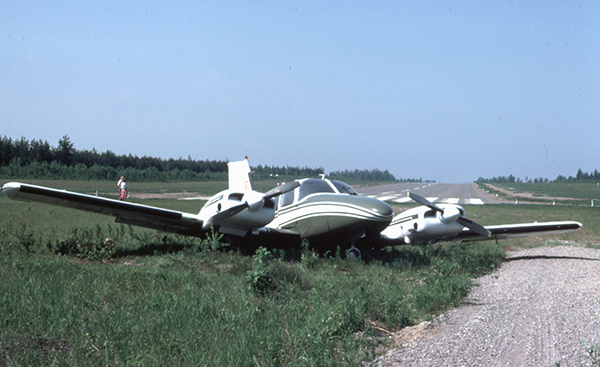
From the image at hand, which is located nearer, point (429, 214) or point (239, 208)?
point (239, 208)

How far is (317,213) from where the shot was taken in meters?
12.5

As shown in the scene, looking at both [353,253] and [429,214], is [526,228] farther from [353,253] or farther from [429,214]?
[353,253]

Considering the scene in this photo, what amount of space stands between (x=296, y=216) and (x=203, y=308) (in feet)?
20.9

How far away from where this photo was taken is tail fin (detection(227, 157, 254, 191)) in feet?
49.6

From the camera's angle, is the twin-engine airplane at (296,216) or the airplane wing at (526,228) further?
the airplane wing at (526,228)

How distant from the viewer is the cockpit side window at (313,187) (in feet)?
42.8

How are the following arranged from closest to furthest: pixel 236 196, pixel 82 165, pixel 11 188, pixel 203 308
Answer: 1. pixel 203 308
2. pixel 11 188
3. pixel 236 196
4. pixel 82 165

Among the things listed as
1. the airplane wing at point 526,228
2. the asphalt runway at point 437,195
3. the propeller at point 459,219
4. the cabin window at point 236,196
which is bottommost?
the asphalt runway at point 437,195

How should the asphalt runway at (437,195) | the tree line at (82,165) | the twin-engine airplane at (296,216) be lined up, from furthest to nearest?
the tree line at (82,165), the asphalt runway at (437,195), the twin-engine airplane at (296,216)

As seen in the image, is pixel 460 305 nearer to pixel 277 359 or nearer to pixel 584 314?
pixel 584 314

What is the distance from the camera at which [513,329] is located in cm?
609

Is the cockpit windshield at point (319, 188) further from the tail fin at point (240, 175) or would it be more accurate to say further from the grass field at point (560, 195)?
the grass field at point (560, 195)

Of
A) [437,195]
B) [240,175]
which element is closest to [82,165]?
[437,195]

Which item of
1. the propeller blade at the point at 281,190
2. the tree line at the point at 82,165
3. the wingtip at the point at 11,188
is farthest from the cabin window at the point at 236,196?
the tree line at the point at 82,165
